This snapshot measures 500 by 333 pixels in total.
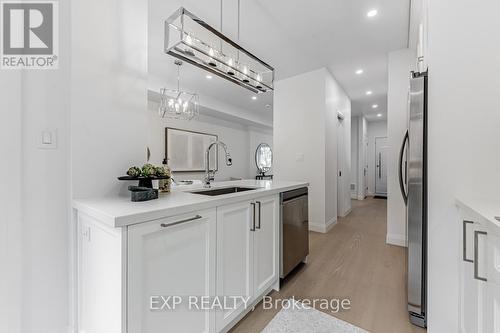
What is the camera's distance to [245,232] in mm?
1622

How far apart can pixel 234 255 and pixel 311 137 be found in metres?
2.94

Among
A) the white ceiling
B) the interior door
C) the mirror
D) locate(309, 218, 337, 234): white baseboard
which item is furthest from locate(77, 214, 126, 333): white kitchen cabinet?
the interior door

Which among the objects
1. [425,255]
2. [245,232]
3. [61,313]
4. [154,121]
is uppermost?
[154,121]

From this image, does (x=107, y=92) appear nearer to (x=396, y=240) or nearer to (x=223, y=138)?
(x=396, y=240)

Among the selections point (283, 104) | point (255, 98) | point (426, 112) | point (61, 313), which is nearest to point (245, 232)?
point (61, 313)

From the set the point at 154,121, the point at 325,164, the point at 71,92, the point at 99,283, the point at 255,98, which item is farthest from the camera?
the point at 255,98

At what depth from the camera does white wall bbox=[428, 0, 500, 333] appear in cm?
128

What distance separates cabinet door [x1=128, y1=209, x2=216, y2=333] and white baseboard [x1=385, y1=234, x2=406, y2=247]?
299 centimetres

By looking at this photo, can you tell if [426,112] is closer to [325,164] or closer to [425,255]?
[425,255]

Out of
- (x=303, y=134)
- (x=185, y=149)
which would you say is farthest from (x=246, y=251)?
(x=185, y=149)

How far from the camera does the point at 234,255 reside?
5.01 ft

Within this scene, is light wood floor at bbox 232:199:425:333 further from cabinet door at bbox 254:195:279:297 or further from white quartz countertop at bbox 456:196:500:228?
white quartz countertop at bbox 456:196:500:228

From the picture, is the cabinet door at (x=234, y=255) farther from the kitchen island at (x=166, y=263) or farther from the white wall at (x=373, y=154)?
the white wall at (x=373, y=154)

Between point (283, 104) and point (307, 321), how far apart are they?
3595mm
